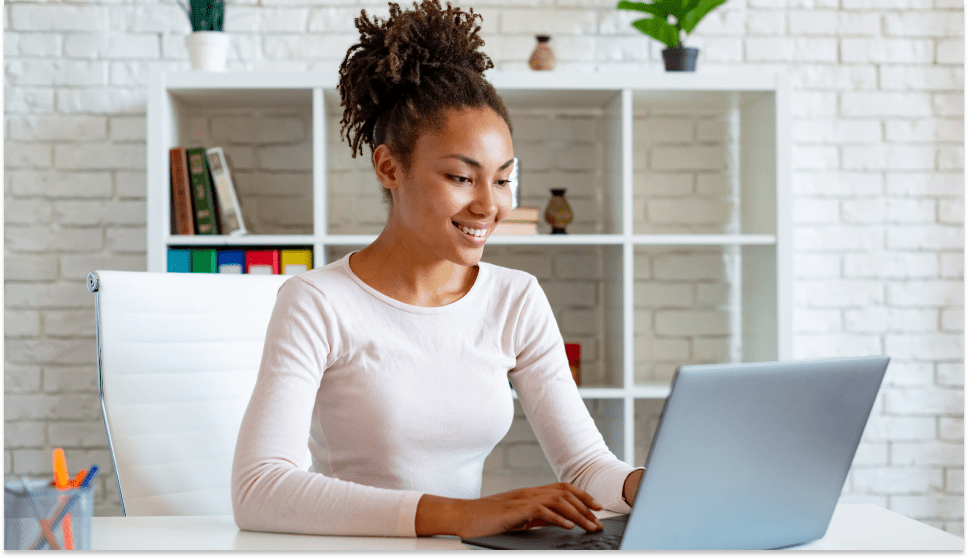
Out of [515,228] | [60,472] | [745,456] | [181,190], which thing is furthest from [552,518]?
[181,190]

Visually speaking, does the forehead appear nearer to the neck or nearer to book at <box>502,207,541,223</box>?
the neck

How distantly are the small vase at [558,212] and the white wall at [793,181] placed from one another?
44cm

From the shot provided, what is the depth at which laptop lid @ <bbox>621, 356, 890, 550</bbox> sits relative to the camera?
668 mm

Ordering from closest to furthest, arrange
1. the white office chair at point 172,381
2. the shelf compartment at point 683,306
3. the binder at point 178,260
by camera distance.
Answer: the white office chair at point 172,381 → the binder at point 178,260 → the shelf compartment at point 683,306

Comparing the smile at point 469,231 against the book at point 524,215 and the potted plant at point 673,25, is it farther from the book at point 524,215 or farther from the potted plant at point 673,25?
the potted plant at point 673,25

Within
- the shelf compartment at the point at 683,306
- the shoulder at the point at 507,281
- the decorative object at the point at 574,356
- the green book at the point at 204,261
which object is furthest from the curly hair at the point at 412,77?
the shelf compartment at the point at 683,306

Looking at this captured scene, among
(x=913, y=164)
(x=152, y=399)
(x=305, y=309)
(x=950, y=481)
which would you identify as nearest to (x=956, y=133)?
(x=913, y=164)

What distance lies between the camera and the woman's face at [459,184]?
114 centimetres

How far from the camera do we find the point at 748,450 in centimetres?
71

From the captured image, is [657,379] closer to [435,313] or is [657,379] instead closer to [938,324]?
[938,324]

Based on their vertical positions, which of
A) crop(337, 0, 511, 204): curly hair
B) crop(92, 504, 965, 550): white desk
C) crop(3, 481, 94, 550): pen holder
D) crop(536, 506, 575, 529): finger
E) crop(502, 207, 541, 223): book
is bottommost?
crop(92, 504, 965, 550): white desk

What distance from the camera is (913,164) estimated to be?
2.45 meters

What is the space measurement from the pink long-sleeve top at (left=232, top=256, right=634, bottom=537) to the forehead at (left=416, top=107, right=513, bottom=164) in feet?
0.69

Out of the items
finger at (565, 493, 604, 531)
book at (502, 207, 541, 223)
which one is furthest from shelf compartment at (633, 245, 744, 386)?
finger at (565, 493, 604, 531)
